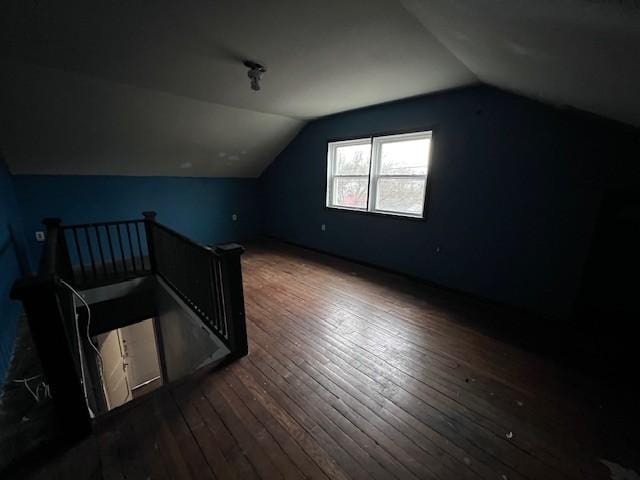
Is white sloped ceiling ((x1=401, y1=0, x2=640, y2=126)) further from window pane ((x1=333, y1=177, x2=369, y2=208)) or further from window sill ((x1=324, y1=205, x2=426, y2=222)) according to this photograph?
window pane ((x1=333, y1=177, x2=369, y2=208))

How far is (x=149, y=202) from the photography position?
14.9 feet

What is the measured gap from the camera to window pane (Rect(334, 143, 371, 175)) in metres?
4.05

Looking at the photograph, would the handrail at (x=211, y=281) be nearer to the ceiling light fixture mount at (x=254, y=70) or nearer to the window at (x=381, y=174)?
the ceiling light fixture mount at (x=254, y=70)

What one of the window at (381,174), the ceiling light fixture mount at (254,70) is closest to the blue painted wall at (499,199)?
the window at (381,174)

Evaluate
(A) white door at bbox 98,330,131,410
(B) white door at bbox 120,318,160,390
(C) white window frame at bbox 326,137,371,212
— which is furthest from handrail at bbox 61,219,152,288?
(C) white window frame at bbox 326,137,371,212

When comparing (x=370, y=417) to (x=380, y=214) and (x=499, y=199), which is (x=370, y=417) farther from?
(x=380, y=214)

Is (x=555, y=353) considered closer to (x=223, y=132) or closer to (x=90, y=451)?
(x=90, y=451)

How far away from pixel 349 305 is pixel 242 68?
263 centimetres

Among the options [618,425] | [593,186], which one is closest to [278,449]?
[618,425]

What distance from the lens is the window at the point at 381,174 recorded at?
3.43m

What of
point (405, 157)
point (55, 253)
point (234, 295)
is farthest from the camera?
point (405, 157)

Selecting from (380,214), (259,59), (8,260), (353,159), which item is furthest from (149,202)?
(380,214)

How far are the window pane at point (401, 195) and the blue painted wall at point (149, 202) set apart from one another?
3.36 m

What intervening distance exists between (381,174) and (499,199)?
1626mm
